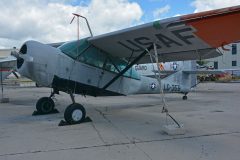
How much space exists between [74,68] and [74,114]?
58.0 inches

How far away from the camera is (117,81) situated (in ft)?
35.1

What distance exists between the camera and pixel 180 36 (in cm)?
750

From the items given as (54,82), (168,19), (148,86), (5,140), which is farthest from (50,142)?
(148,86)

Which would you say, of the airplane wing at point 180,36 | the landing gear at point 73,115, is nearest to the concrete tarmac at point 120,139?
the landing gear at point 73,115

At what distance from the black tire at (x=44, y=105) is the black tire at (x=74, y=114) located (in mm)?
2510

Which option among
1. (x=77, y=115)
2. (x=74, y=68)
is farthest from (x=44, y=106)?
(x=77, y=115)

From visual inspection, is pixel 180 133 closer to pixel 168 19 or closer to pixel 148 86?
pixel 168 19

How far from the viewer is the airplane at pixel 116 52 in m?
6.50

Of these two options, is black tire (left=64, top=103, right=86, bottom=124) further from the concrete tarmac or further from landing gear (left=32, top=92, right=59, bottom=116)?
landing gear (left=32, top=92, right=59, bottom=116)

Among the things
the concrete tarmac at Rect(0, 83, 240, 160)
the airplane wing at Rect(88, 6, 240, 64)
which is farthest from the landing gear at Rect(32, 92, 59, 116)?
the airplane wing at Rect(88, 6, 240, 64)

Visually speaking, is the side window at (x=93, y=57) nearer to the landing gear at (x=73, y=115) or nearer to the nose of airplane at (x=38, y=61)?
the nose of airplane at (x=38, y=61)

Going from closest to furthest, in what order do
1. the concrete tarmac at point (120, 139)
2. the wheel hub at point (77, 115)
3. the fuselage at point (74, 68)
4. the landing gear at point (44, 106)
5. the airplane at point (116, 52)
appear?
1. the concrete tarmac at point (120, 139)
2. the airplane at point (116, 52)
3. the wheel hub at point (77, 115)
4. the fuselage at point (74, 68)
5. the landing gear at point (44, 106)

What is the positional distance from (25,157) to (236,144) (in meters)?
3.96

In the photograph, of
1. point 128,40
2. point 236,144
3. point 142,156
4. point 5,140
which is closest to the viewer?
point 142,156
